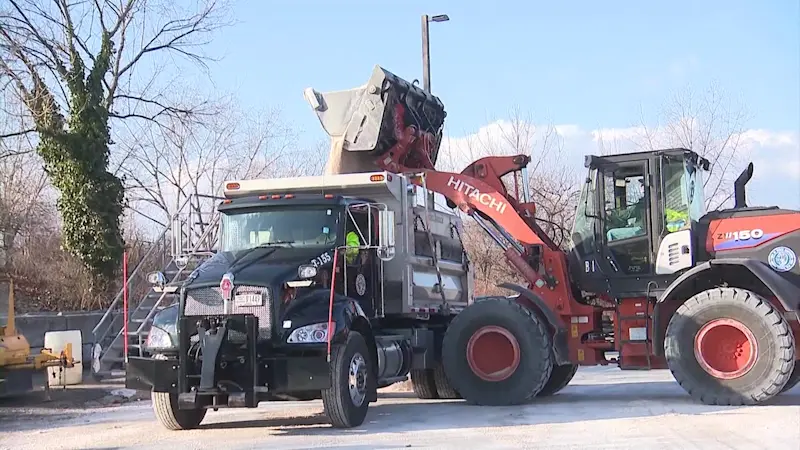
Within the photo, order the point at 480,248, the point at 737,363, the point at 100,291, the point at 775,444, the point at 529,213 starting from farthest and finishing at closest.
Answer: the point at 480,248, the point at 100,291, the point at 529,213, the point at 737,363, the point at 775,444

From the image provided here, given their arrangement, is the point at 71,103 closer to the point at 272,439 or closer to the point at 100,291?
the point at 100,291

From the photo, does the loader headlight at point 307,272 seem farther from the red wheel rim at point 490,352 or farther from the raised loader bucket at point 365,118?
the raised loader bucket at point 365,118

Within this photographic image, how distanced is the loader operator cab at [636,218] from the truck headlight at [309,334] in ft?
15.1

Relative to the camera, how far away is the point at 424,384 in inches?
541

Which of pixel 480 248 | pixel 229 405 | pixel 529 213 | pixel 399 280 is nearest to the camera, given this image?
pixel 229 405

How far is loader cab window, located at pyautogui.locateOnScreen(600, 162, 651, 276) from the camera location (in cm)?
1238

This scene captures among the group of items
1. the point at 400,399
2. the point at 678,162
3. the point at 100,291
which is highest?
the point at 678,162

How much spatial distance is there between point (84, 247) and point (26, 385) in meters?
8.02

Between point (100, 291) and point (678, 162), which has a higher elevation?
point (678, 162)

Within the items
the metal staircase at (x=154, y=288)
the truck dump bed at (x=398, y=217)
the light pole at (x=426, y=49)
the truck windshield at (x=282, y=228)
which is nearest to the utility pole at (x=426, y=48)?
the light pole at (x=426, y=49)

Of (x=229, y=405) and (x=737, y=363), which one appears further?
(x=737, y=363)

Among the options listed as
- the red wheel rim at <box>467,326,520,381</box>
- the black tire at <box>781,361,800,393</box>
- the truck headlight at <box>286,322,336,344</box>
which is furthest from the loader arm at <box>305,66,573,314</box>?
the truck headlight at <box>286,322,336,344</box>

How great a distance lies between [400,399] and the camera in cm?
1407

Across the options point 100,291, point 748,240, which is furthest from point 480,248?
point 748,240
